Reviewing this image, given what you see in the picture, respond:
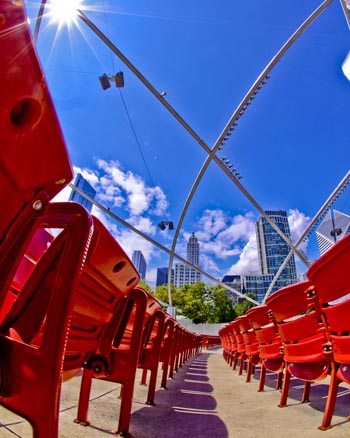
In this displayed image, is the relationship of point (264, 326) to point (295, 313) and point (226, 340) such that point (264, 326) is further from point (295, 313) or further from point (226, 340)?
point (226, 340)

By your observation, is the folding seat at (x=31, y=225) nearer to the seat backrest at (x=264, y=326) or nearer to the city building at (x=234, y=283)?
the seat backrest at (x=264, y=326)

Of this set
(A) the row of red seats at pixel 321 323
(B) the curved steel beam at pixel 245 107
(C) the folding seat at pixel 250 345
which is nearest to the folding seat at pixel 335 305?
(A) the row of red seats at pixel 321 323

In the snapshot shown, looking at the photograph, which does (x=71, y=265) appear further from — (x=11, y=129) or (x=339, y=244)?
(x=339, y=244)

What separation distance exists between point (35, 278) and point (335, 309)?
1.97 metres

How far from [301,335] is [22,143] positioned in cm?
280

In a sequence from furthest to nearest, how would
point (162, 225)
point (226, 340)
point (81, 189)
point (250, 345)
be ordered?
point (81, 189)
point (162, 225)
point (226, 340)
point (250, 345)

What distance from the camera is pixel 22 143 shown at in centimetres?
62

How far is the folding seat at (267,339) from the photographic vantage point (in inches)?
142

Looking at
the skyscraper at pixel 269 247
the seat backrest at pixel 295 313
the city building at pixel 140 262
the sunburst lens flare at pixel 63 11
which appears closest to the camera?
the seat backrest at pixel 295 313

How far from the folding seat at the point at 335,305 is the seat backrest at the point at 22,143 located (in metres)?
1.65

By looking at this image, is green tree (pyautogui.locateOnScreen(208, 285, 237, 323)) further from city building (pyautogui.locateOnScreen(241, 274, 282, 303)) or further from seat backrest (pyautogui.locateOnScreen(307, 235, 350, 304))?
seat backrest (pyautogui.locateOnScreen(307, 235, 350, 304))

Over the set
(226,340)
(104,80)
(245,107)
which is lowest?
(226,340)

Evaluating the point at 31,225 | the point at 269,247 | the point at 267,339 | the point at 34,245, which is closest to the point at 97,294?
the point at 34,245

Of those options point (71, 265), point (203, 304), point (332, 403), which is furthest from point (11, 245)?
point (203, 304)
